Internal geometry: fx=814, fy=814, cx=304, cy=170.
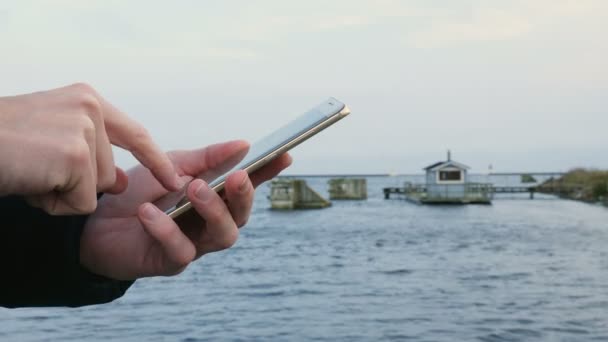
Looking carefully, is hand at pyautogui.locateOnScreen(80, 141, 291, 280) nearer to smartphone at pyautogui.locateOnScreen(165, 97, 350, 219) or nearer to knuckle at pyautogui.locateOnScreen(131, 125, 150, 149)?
smartphone at pyautogui.locateOnScreen(165, 97, 350, 219)

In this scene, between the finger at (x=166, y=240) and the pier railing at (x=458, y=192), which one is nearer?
the finger at (x=166, y=240)

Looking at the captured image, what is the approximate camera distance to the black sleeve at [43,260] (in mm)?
2006

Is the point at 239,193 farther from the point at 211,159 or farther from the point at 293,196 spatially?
the point at 293,196

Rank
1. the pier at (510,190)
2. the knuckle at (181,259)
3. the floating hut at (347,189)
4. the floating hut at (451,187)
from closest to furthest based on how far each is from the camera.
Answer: the knuckle at (181,259), the floating hut at (451,187), the pier at (510,190), the floating hut at (347,189)

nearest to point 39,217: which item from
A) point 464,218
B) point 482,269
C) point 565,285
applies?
point 565,285

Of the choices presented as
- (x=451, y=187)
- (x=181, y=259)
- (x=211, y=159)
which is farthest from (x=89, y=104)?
(x=451, y=187)

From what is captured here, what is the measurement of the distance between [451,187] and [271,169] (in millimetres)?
81060

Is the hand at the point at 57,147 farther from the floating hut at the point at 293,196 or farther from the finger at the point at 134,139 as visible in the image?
the floating hut at the point at 293,196

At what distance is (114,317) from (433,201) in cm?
6316

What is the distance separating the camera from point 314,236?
5453 cm

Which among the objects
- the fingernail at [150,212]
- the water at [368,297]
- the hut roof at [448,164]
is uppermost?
the hut roof at [448,164]

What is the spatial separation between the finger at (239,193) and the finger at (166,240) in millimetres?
129

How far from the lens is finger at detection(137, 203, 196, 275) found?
5.78 feet

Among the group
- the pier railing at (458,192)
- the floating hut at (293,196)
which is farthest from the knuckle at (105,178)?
the floating hut at (293,196)
